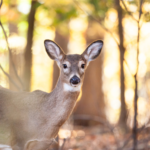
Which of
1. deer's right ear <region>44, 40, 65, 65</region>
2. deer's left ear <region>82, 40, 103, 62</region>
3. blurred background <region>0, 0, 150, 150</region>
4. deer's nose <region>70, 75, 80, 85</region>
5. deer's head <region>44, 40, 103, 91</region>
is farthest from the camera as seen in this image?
blurred background <region>0, 0, 150, 150</region>

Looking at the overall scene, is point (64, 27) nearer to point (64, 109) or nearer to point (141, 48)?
point (141, 48)

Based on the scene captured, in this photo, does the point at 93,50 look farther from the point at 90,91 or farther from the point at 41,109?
the point at 90,91

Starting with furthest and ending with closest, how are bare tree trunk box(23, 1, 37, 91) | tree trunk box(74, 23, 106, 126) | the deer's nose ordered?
tree trunk box(74, 23, 106, 126)
bare tree trunk box(23, 1, 37, 91)
the deer's nose

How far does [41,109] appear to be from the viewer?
13.2ft

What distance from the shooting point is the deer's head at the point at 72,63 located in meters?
4.04

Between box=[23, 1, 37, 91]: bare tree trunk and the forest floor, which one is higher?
box=[23, 1, 37, 91]: bare tree trunk

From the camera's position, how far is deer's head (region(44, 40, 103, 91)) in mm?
4043

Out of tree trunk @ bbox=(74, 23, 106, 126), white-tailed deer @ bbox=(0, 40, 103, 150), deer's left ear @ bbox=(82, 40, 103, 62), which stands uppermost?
deer's left ear @ bbox=(82, 40, 103, 62)

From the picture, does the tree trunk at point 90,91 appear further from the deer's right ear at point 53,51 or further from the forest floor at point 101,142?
the deer's right ear at point 53,51

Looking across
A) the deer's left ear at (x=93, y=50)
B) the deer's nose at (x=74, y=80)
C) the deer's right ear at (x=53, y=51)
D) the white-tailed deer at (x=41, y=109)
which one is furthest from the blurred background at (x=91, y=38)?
the deer's nose at (x=74, y=80)

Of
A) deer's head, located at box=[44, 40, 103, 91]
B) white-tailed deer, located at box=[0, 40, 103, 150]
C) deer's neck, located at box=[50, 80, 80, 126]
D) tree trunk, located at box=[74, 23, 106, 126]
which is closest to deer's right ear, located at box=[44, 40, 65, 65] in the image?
deer's head, located at box=[44, 40, 103, 91]

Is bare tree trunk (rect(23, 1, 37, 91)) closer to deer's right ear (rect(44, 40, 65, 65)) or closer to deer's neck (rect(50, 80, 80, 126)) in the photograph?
deer's right ear (rect(44, 40, 65, 65))

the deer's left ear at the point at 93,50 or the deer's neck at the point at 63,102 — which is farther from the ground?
the deer's left ear at the point at 93,50

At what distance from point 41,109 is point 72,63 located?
90cm
